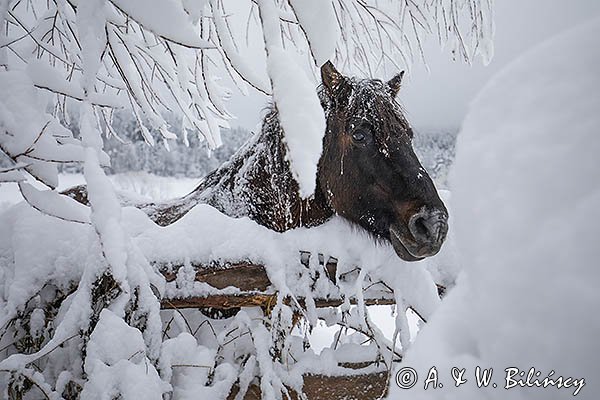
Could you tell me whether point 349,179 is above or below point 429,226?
above

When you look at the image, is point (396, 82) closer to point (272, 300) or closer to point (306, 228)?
point (306, 228)

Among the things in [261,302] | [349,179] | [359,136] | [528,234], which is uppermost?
[359,136]

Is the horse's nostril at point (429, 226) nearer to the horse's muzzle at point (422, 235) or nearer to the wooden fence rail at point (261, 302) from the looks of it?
the horse's muzzle at point (422, 235)

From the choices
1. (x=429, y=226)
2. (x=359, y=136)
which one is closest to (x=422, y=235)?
(x=429, y=226)

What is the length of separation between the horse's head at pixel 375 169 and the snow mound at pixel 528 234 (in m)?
1.03

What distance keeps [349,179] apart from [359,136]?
230 millimetres

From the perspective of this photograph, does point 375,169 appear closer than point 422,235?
No

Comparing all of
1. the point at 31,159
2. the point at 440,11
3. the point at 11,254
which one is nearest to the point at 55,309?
the point at 11,254

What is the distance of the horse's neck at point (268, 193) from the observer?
210 cm

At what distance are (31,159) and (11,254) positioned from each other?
68cm

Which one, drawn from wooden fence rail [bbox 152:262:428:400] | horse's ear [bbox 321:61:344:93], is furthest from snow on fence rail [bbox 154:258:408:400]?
horse's ear [bbox 321:61:344:93]

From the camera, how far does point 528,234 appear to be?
568 millimetres

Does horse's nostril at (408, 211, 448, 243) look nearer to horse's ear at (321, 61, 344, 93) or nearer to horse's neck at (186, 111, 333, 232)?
horse's neck at (186, 111, 333, 232)

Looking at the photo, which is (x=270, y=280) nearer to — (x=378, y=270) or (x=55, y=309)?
(x=378, y=270)
